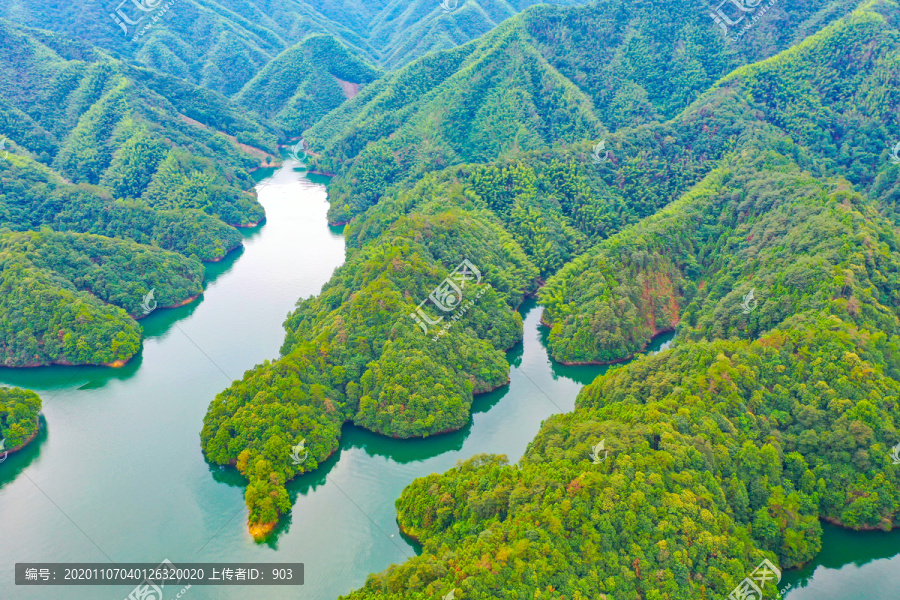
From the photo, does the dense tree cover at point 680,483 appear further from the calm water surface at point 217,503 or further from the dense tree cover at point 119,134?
the dense tree cover at point 119,134

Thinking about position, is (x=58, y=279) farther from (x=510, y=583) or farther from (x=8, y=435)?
(x=510, y=583)

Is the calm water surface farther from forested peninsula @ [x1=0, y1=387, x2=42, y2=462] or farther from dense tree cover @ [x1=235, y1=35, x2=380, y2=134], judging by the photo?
dense tree cover @ [x1=235, y1=35, x2=380, y2=134]

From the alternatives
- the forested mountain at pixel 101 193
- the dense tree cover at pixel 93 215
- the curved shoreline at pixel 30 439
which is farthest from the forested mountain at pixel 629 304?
the dense tree cover at pixel 93 215

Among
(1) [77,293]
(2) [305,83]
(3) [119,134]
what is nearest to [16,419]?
(1) [77,293]

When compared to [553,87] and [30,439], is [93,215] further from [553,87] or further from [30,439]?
[553,87]

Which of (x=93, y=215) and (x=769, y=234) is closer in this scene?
(x=769, y=234)

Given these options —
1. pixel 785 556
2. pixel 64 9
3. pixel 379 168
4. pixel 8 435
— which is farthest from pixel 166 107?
pixel 785 556
